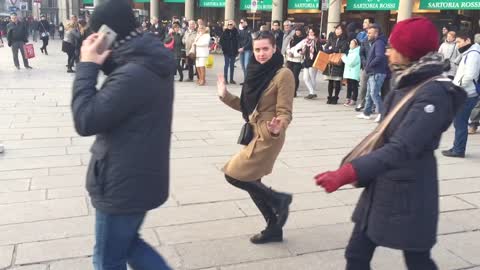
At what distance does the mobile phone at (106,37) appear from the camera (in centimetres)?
219

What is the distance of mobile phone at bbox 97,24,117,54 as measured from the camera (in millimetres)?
2191

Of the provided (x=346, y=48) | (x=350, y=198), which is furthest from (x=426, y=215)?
(x=346, y=48)

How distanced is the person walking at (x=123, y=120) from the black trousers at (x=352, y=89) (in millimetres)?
8937

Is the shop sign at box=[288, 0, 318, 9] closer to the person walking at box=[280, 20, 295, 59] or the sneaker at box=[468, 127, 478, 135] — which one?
the person walking at box=[280, 20, 295, 59]

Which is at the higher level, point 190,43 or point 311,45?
point 311,45

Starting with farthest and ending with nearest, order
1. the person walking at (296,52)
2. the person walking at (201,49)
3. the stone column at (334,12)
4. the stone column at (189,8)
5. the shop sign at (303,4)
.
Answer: the stone column at (189,8) < the shop sign at (303,4) < the stone column at (334,12) < the person walking at (201,49) < the person walking at (296,52)

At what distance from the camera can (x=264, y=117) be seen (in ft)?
12.2

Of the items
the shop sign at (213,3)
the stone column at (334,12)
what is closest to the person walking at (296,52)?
the stone column at (334,12)

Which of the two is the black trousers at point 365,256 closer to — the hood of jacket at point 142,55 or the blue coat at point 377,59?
the hood of jacket at point 142,55

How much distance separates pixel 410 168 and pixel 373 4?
1839 cm

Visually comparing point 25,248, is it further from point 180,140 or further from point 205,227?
point 180,140

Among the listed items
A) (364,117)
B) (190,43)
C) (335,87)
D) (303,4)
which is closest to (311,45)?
(335,87)

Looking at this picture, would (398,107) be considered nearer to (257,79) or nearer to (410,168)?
(410,168)

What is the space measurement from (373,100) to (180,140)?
3928 mm
